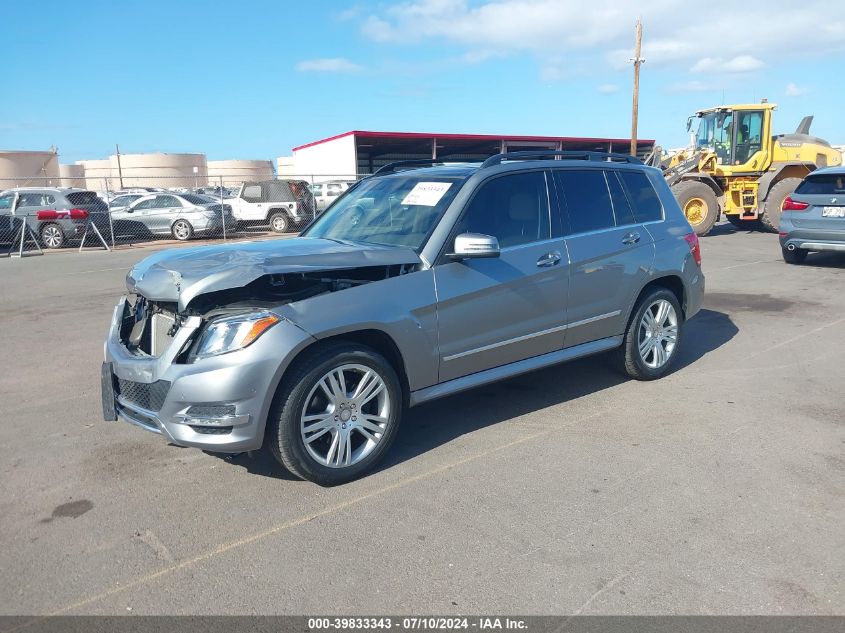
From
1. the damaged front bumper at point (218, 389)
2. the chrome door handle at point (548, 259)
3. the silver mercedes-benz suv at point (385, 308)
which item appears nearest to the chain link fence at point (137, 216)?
the silver mercedes-benz suv at point (385, 308)

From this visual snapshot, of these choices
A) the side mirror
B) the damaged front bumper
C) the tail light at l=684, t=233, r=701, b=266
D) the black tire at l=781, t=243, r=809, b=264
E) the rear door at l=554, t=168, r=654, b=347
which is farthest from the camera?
the black tire at l=781, t=243, r=809, b=264

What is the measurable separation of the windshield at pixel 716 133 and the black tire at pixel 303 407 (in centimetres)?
1748

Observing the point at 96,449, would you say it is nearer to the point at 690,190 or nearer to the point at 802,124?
the point at 690,190

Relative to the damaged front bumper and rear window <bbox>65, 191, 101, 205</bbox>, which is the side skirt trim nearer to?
the damaged front bumper

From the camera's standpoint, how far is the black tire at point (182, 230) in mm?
20562

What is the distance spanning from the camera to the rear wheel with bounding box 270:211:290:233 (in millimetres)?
21766

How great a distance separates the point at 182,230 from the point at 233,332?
721 inches

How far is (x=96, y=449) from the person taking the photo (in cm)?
445

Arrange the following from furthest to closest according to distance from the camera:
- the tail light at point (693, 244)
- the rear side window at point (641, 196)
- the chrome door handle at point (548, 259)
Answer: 1. the tail light at point (693, 244)
2. the rear side window at point (641, 196)
3. the chrome door handle at point (548, 259)

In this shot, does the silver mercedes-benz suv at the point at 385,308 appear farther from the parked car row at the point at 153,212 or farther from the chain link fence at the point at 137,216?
the parked car row at the point at 153,212

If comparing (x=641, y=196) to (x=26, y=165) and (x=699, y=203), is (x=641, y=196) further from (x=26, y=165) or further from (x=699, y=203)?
(x=26, y=165)

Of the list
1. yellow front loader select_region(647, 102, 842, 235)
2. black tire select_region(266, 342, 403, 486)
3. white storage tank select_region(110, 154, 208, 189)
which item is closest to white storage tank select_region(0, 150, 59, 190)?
white storage tank select_region(110, 154, 208, 189)

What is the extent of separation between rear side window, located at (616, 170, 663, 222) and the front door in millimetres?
1049

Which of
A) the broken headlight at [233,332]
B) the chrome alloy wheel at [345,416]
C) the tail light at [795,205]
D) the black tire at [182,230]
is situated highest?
the tail light at [795,205]
